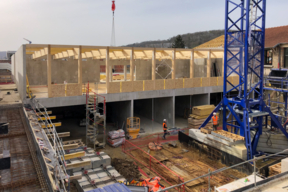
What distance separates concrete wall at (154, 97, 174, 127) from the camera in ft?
76.0

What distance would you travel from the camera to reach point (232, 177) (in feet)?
43.3

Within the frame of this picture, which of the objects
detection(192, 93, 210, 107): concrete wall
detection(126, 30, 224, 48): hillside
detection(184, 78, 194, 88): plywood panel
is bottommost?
detection(192, 93, 210, 107): concrete wall

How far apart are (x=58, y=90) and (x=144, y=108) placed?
10.9 m

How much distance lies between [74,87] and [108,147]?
5.01 metres

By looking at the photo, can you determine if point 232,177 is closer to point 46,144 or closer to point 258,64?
point 258,64

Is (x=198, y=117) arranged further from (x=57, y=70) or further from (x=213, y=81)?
(x=57, y=70)

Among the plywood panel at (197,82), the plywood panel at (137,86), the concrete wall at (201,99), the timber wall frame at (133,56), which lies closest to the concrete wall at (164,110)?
the timber wall frame at (133,56)

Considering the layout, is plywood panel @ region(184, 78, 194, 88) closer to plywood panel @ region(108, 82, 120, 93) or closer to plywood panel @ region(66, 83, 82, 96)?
plywood panel @ region(108, 82, 120, 93)

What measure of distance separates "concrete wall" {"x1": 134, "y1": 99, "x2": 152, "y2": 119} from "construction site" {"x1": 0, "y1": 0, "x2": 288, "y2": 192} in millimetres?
112

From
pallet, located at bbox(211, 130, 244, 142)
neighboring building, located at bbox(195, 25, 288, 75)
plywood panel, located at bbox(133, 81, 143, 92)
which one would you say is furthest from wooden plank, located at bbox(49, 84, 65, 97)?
neighboring building, located at bbox(195, 25, 288, 75)

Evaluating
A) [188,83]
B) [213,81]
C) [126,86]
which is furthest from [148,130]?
[213,81]

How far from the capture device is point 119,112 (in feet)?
74.4

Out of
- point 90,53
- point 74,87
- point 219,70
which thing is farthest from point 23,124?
point 219,70

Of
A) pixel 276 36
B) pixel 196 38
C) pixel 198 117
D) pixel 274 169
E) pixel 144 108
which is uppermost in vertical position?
pixel 196 38
